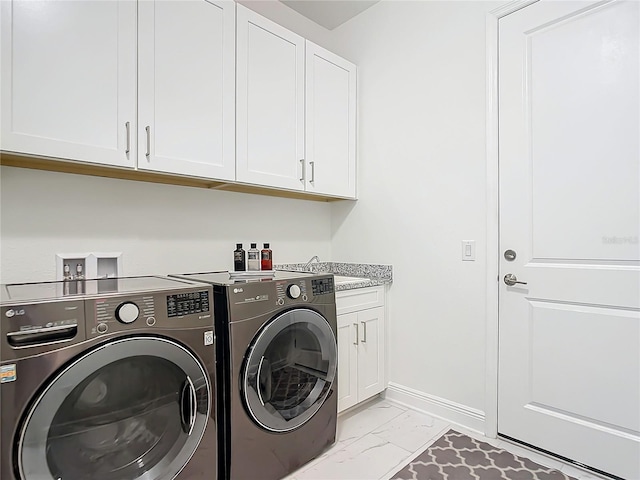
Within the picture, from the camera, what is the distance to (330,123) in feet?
8.38

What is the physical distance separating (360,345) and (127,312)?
147cm

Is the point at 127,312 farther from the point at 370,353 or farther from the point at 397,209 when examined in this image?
the point at 397,209

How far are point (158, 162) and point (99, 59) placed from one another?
0.47 meters

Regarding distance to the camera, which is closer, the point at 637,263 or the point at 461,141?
the point at 637,263

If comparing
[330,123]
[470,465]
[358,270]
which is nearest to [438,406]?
[470,465]

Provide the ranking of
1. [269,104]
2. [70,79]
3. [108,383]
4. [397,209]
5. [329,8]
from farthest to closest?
1. [329,8]
2. [397,209]
3. [269,104]
4. [70,79]
5. [108,383]

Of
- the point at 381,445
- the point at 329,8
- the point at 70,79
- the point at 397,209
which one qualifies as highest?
the point at 329,8

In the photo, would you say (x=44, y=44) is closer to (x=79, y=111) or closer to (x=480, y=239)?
(x=79, y=111)

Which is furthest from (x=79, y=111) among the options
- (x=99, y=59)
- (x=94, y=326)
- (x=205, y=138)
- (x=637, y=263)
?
(x=637, y=263)

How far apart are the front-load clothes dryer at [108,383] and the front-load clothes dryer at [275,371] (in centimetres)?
9

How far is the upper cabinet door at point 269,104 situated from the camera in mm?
2049

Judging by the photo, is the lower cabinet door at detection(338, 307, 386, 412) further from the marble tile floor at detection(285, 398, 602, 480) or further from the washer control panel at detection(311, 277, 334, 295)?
the washer control panel at detection(311, 277, 334, 295)

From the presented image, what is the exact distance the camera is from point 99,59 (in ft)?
5.10

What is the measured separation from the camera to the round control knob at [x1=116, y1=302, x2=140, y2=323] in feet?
3.93
